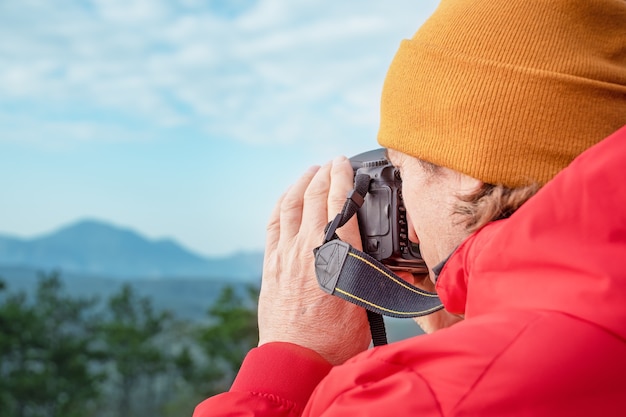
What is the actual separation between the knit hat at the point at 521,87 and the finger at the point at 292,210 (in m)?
0.43

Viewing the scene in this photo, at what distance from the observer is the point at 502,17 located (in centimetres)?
124

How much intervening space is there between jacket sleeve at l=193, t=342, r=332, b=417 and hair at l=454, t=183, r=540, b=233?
39 cm

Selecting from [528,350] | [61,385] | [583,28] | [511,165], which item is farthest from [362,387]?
[61,385]

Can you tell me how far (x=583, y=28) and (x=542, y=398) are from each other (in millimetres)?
611

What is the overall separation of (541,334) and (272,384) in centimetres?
58

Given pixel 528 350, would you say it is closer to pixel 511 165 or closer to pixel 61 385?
pixel 511 165

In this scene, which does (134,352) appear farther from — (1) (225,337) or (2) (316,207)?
(2) (316,207)

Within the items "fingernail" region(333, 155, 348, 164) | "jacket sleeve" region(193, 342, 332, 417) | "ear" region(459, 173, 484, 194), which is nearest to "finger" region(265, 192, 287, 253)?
"fingernail" region(333, 155, 348, 164)

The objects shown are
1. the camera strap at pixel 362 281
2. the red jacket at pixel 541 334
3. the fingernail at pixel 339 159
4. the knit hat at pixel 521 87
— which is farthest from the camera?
the fingernail at pixel 339 159

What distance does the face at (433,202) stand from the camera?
128cm

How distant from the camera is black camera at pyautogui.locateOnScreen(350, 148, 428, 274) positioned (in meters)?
1.53

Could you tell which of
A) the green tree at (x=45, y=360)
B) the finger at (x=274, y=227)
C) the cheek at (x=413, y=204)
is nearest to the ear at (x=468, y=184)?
the cheek at (x=413, y=204)

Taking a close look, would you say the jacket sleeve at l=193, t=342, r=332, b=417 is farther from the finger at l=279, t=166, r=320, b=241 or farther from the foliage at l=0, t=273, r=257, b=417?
the foliage at l=0, t=273, r=257, b=417

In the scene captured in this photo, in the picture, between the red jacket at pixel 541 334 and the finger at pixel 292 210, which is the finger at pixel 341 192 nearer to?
the finger at pixel 292 210
